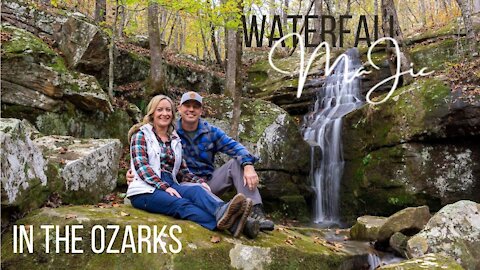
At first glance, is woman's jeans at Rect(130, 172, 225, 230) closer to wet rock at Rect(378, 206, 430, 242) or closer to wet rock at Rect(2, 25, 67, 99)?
wet rock at Rect(378, 206, 430, 242)

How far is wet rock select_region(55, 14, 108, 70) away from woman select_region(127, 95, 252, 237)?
6337 millimetres

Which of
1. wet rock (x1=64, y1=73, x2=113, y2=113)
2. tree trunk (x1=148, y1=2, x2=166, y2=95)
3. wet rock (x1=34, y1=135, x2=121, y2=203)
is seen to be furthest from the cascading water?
wet rock (x1=34, y1=135, x2=121, y2=203)

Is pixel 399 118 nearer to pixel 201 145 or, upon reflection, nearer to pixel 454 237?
pixel 454 237

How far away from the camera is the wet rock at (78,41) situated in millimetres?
9617

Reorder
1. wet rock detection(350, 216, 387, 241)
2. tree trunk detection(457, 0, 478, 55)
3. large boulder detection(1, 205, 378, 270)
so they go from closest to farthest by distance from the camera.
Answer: large boulder detection(1, 205, 378, 270), wet rock detection(350, 216, 387, 241), tree trunk detection(457, 0, 478, 55)

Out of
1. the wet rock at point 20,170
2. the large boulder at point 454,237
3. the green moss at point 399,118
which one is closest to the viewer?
the wet rock at point 20,170

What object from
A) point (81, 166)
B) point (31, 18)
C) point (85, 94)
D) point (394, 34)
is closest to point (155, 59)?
point (85, 94)

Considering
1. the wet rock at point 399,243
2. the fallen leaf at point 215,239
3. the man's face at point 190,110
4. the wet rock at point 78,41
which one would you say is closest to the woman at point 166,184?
the fallen leaf at point 215,239

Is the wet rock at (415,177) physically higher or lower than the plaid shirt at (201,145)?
lower

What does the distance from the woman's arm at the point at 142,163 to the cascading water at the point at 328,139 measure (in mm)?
6843

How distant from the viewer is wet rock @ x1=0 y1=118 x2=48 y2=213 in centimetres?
341

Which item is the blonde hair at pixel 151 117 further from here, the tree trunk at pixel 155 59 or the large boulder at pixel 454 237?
the tree trunk at pixel 155 59

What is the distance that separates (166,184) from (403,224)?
4.04 m

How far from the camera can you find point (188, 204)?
3.84m
